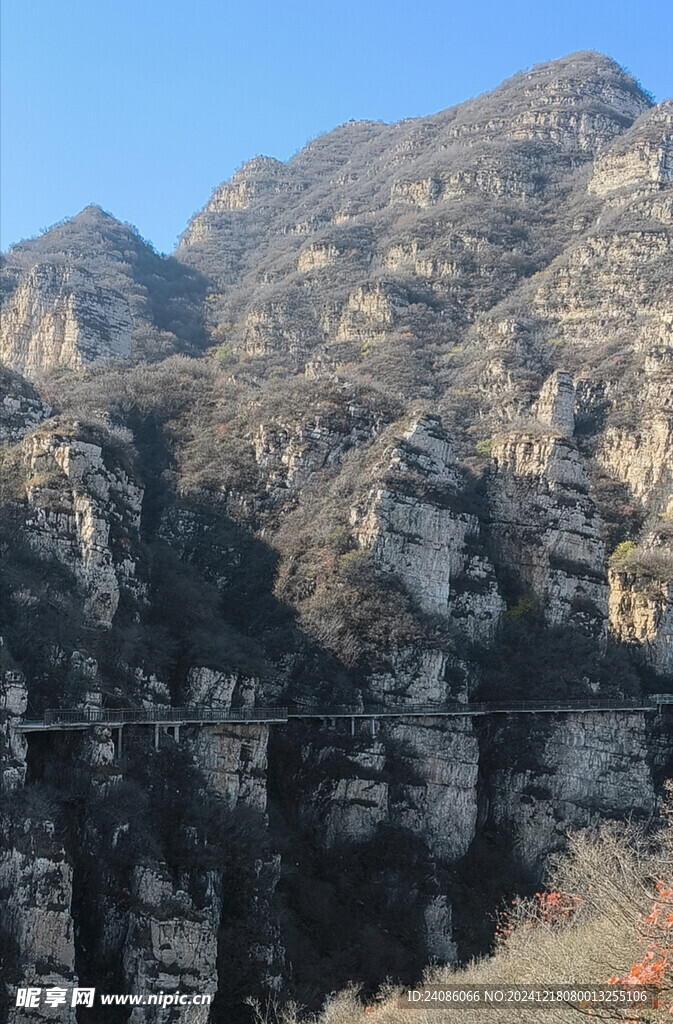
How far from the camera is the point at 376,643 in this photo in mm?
59000

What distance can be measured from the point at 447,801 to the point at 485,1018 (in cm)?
2825

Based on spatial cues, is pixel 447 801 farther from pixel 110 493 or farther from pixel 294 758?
pixel 110 493

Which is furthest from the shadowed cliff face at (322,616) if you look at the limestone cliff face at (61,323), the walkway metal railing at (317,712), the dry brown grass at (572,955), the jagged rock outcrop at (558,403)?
the dry brown grass at (572,955)

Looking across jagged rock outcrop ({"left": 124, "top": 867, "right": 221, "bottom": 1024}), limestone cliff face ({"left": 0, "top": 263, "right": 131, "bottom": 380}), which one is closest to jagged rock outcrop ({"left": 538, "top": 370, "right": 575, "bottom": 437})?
limestone cliff face ({"left": 0, "top": 263, "right": 131, "bottom": 380})

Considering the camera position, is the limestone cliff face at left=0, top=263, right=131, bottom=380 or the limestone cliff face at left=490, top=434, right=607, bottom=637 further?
the limestone cliff face at left=0, top=263, right=131, bottom=380

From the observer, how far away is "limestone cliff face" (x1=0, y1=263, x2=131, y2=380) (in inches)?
4119

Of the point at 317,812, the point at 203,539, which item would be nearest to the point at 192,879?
the point at 317,812

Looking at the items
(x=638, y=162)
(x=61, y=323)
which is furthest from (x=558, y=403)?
(x=638, y=162)

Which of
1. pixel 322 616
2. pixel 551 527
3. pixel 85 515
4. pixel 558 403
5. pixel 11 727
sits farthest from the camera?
pixel 558 403

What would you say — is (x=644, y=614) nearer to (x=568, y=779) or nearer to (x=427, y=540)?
(x=568, y=779)

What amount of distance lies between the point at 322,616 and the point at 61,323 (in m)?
55.7

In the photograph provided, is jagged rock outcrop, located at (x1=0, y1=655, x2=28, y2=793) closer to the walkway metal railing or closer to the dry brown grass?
the walkway metal railing

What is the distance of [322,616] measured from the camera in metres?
60.3

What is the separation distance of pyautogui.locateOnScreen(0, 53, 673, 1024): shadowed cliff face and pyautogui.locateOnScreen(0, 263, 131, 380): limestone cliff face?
15.0 inches
